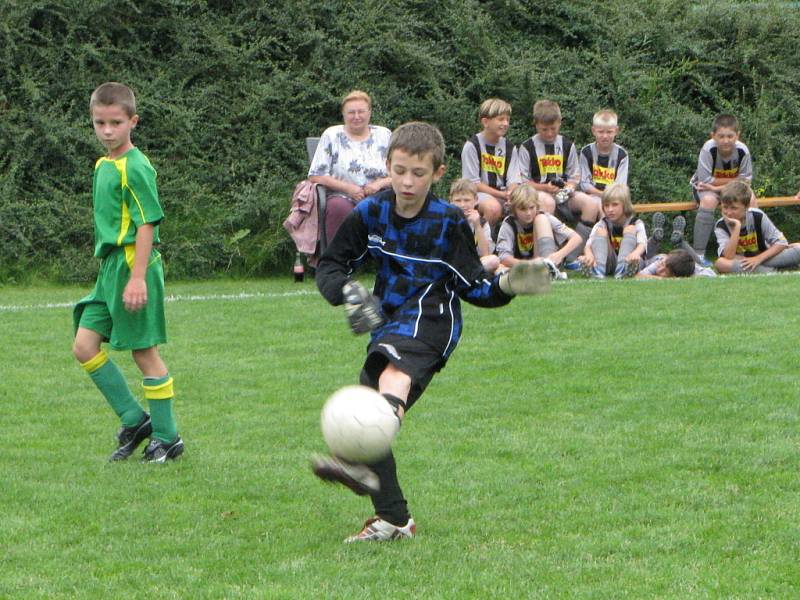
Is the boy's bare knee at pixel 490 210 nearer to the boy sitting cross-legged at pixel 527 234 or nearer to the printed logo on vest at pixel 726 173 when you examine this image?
the boy sitting cross-legged at pixel 527 234

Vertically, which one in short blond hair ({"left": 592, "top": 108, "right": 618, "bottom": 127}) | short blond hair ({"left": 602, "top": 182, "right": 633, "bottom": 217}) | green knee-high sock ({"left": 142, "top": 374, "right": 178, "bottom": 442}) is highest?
short blond hair ({"left": 592, "top": 108, "right": 618, "bottom": 127})

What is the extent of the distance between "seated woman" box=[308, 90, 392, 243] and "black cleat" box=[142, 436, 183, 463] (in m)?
5.81

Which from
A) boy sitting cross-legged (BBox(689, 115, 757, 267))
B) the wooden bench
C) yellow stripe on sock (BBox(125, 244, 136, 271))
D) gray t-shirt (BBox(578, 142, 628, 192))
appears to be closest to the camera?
yellow stripe on sock (BBox(125, 244, 136, 271))

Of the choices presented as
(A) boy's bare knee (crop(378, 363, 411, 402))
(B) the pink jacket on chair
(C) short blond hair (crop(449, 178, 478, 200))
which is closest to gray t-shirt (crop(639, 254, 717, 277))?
(C) short blond hair (crop(449, 178, 478, 200))

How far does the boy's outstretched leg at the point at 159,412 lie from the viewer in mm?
6246

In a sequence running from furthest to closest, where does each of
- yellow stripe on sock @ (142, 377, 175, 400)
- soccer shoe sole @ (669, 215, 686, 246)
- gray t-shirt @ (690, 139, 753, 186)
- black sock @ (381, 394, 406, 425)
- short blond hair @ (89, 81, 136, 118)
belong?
gray t-shirt @ (690, 139, 753, 186) < soccer shoe sole @ (669, 215, 686, 246) < yellow stripe on sock @ (142, 377, 175, 400) < short blond hair @ (89, 81, 136, 118) < black sock @ (381, 394, 406, 425)

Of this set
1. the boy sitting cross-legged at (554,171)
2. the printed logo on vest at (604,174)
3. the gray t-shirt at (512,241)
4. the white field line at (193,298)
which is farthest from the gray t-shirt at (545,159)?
the white field line at (193,298)

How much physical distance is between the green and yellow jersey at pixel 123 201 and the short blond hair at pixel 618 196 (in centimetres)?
673

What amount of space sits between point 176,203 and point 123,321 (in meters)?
8.25

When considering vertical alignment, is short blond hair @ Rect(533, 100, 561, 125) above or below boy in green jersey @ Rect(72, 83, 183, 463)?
above

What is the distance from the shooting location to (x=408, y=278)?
504cm

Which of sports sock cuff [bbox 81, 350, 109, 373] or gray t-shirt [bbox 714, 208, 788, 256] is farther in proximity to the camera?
gray t-shirt [bbox 714, 208, 788, 256]

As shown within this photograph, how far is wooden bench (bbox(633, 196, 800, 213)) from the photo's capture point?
13.8m

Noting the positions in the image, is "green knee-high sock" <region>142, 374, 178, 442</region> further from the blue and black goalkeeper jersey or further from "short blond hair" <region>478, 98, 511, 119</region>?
"short blond hair" <region>478, 98, 511, 119</region>
